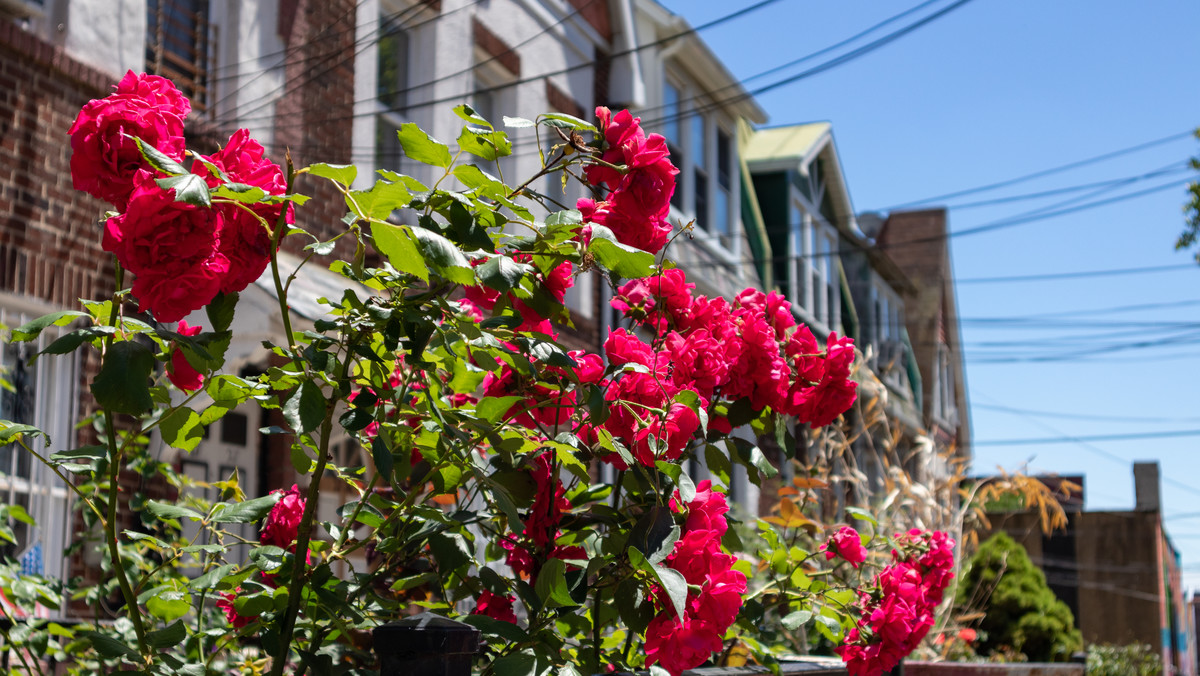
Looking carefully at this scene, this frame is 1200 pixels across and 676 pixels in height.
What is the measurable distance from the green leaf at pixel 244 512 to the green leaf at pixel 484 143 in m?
0.87

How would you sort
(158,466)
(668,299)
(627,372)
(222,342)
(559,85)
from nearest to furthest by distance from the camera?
(222,342), (627,372), (668,299), (158,466), (559,85)

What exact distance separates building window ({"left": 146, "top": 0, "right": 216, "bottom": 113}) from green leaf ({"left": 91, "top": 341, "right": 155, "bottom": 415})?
18.7ft

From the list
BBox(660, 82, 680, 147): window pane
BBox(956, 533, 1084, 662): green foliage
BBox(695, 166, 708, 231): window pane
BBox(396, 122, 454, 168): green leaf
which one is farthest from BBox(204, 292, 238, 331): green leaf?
BBox(695, 166, 708, 231): window pane

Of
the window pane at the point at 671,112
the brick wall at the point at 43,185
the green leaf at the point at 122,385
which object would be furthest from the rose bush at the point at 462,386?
the window pane at the point at 671,112

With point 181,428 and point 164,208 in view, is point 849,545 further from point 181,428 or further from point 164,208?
point 164,208

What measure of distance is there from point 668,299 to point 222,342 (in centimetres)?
110

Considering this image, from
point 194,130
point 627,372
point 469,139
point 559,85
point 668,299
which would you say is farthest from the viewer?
point 559,85

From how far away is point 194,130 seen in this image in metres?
7.06

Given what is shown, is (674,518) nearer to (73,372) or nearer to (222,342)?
(222,342)

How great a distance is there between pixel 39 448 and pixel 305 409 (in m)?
4.48

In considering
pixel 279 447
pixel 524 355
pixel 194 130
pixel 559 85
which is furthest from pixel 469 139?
pixel 559 85

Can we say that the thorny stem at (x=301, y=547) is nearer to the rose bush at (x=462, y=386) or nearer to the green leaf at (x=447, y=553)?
the rose bush at (x=462, y=386)

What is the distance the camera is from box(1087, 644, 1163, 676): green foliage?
12.8 meters

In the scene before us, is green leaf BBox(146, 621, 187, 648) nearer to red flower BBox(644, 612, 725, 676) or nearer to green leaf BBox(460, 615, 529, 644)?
green leaf BBox(460, 615, 529, 644)
